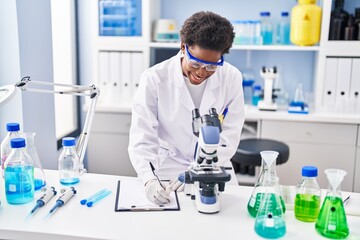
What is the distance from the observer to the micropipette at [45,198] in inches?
50.4

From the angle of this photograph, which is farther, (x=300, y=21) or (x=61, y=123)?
(x=61, y=123)

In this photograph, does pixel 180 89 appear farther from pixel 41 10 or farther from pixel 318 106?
pixel 318 106

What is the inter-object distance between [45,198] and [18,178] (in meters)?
0.11

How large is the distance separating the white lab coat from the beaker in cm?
61

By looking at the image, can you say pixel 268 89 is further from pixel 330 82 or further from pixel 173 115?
pixel 173 115

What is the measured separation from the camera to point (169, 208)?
1.29 metres

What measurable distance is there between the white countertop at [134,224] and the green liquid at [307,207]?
21mm

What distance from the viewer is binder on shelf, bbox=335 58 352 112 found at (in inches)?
105

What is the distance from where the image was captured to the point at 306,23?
2684 millimetres

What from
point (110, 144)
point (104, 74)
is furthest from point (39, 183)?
point (104, 74)

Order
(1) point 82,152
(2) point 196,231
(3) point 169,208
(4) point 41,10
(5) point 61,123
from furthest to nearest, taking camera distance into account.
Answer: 1. (5) point 61,123
2. (4) point 41,10
3. (1) point 82,152
4. (3) point 169,208
5. (2) point 196,231

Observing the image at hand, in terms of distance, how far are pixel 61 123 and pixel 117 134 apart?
54 centimetres

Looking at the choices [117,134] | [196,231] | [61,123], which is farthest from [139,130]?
[61,123]

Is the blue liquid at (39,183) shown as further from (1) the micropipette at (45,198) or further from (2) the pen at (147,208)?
(2) the pen at (147,208)
